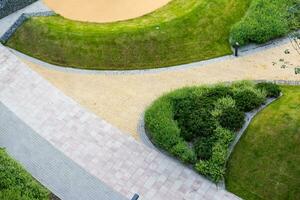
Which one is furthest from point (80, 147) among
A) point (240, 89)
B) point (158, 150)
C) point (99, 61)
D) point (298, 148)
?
point (298, 148)

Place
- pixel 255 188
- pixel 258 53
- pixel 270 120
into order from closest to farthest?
pixel 255 188, pixel 270 120, pixel 258 53

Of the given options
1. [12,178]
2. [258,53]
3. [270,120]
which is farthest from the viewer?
[258,53]

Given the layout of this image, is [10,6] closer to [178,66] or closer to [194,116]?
[178,66]

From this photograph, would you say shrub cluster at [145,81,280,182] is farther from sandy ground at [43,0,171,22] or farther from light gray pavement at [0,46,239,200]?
sandy ground at [43,0,171,22]

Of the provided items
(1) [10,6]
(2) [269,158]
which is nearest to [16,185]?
(2) [269,158]

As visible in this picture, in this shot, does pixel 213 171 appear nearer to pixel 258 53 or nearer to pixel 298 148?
pixel 298 148

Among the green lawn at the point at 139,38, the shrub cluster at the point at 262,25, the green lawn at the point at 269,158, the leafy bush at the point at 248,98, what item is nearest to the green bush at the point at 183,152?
the green lawn at the point at 269,158

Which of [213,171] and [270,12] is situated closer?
[213,171]

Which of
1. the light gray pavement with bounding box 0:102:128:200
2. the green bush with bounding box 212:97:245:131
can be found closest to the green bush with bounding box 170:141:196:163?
the green bush with bounding box 212:97:245:131

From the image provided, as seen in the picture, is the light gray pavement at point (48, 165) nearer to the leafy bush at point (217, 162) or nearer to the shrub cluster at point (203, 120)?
the shrub cluster at point (203, 120)
